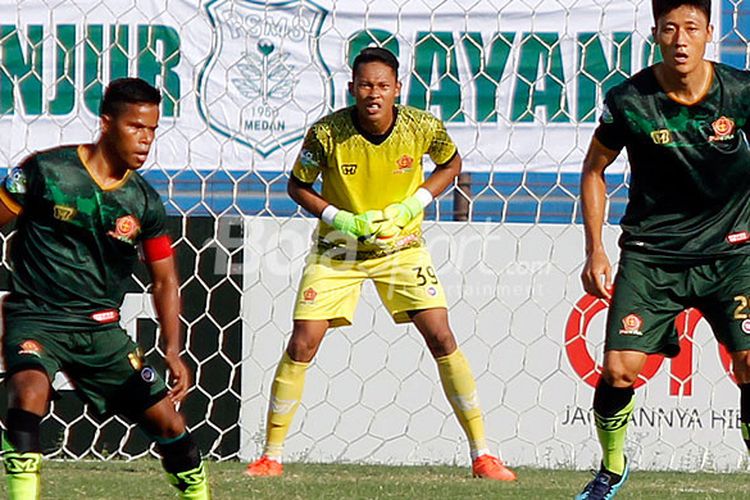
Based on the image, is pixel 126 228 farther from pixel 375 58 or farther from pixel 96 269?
pixel 375 58

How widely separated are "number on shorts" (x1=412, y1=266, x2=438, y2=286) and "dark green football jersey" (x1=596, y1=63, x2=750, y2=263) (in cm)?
182

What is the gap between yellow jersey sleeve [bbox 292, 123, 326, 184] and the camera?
7.63 meters

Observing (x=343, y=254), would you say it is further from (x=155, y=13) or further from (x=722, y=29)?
(x=722, y=29)

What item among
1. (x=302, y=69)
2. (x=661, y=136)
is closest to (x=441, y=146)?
(x=302, y=69)

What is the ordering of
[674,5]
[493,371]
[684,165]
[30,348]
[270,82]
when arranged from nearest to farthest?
[30,348] < [674,5] < [684,165] < [270,82] < [493,371]

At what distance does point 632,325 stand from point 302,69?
2921mm

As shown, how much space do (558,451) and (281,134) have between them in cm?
212

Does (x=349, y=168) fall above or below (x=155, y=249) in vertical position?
above

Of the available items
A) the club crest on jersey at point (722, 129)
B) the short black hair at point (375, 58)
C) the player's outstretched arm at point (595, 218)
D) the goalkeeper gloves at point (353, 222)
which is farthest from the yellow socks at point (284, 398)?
the club crest on jersey at point (722, 129)

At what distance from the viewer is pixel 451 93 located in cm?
815

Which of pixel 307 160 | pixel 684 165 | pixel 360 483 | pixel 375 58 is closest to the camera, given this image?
Answer: pixel 684 165

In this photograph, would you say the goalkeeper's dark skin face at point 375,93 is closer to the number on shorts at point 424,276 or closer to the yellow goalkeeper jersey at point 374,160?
the yellow goalkeeper jersey at point 374,160

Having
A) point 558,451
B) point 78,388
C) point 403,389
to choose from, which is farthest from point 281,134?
point 78,388

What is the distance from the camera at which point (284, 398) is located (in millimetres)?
7715
